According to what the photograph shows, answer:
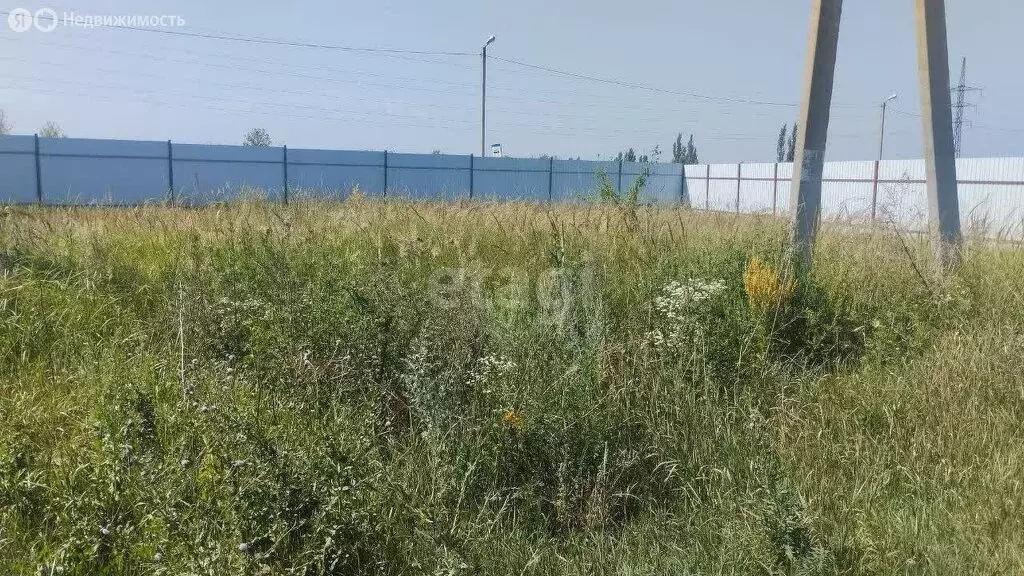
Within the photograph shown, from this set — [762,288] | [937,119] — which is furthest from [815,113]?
[762,288]

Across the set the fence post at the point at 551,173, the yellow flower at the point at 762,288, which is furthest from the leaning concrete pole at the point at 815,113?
the fence post at the point at 551,173

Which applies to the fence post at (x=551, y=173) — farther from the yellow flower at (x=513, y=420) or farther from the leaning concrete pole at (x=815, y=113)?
the yellow flower at (x=513, y=420)

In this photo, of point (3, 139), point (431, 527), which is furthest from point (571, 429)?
point (3, 139)

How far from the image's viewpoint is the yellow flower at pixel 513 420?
8.91ft

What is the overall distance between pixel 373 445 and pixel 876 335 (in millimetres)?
2786

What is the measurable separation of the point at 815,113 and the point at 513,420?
352 cm

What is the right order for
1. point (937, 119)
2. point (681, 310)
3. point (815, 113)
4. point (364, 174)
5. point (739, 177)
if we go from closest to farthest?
point (681, 310)
point (815, 113)
point (937, 119)
point (364, 174)
point (739, 177)

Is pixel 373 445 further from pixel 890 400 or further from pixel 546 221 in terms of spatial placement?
pixel 546 221

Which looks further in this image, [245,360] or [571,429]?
[245,360]

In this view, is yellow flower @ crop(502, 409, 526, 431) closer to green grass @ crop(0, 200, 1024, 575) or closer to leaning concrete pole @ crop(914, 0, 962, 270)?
green grass @ crop(0, 200, 1024, 575)

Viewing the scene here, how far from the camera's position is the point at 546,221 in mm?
6719

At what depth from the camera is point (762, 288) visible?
12.6 ft

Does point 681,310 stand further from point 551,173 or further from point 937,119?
point 551,173

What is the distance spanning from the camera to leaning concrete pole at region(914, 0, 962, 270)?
5.13 meters
